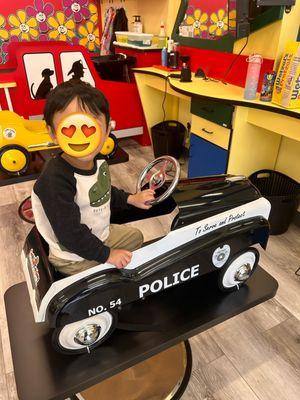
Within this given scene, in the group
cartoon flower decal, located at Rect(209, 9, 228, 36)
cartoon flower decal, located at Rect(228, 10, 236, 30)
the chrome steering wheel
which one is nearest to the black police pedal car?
the chrome steering wheel

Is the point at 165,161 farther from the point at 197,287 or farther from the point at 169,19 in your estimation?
the point at 169,19

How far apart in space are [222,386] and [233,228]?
0.57m

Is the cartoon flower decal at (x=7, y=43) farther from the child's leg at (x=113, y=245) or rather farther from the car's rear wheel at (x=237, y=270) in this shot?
the car's rear wheel at (x=237, y=270)

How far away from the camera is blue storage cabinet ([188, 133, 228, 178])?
202 centimetres

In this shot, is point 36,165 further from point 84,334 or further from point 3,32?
point 84,334

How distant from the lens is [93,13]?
11.2ft

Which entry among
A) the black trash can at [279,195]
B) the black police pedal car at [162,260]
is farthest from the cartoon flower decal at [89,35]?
the black police pedal car at [162,260]

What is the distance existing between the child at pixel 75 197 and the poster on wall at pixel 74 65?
2027 mm

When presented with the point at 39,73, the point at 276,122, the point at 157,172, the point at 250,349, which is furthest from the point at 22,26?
the point at 250,349

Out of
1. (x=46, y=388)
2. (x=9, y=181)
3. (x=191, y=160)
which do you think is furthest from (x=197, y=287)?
(x=9, y=181)

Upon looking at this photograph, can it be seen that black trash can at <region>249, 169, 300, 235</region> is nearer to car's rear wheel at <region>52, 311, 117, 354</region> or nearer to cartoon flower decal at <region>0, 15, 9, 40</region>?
car's rear wheel at <region>52, 311, 117, 354</region>

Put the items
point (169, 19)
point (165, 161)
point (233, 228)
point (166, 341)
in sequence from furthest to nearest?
point (169, 19) < point (165, 161) < point (233, 228) < point (166, 341)

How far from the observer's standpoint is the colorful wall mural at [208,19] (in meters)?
2.12

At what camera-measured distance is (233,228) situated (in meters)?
1.06
